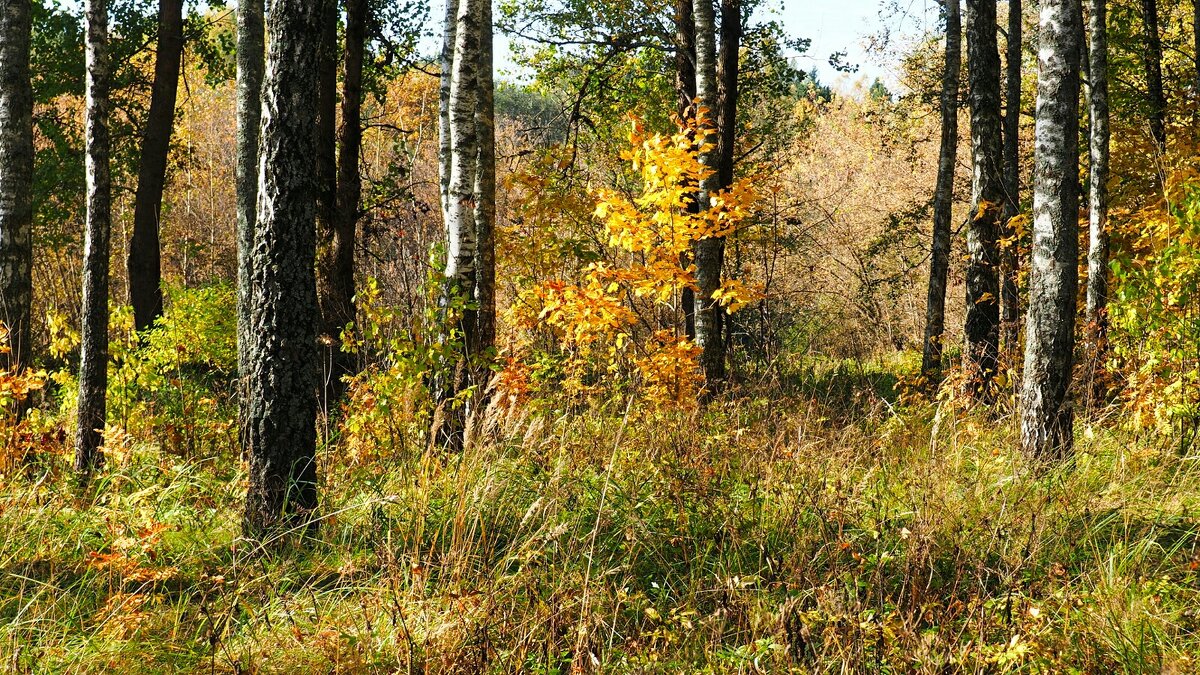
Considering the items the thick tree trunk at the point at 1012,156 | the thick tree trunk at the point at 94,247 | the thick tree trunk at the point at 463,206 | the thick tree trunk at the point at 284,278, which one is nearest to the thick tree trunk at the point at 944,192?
the thick tree trunk at the point at 1012,156

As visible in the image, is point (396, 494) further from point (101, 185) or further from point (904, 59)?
point (904, 59)

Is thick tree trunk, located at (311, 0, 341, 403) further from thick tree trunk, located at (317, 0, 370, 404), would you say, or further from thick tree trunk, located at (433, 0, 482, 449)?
thick tree trunk, located at (433, 0, 482, 449)

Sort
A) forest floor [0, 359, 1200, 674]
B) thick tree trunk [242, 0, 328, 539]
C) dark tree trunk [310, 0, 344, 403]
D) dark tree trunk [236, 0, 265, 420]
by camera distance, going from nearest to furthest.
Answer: forest floor [0, 359, 1200, 674] → thick tree trunk [242, 0, 328, 539] → dark tree trunk [236, 0, 265, 420] → dark tree trunk [310, 0, 344, 403]

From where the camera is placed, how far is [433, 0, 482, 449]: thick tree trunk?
636 cm

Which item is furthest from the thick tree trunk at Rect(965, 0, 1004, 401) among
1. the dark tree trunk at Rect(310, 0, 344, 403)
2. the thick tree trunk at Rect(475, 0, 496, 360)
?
the dark tree trunk at Rect(310, 0, 344, 403)

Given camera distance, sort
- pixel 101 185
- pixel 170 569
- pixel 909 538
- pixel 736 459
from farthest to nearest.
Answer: pixel 101 185 → pixel 736 459 → pixel 909 538 → pixel 170 569

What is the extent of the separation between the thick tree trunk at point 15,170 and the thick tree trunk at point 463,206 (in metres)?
3.29

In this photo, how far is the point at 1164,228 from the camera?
6.26 metres

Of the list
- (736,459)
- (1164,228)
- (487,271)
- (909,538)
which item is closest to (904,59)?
(1164,228)

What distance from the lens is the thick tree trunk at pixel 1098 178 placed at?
790 cm

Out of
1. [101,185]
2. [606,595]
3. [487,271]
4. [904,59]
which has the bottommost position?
[606,595]

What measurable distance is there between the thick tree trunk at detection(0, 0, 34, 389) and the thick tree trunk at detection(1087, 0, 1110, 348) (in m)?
8.70

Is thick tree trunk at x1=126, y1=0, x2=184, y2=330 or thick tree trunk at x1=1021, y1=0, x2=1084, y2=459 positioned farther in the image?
thick tree trunk at x1=126, y1=0, x2=184, y2=330

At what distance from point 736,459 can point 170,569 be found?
302 cm
